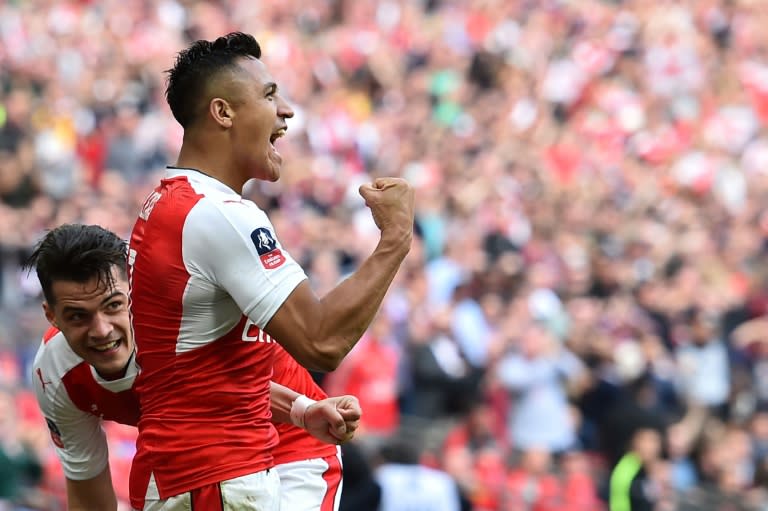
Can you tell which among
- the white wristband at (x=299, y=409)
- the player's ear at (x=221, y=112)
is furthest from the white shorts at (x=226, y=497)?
the player's ear at (x=221, y=112)

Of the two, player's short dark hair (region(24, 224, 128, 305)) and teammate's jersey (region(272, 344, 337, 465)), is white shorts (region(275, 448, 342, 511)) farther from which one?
player's short dark hair (region(24, 224, 128, 305))

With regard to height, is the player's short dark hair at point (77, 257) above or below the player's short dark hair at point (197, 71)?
below

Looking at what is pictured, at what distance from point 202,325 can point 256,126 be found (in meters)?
0.59

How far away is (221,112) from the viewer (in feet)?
13.1

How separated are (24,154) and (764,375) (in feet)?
Result: 23.1

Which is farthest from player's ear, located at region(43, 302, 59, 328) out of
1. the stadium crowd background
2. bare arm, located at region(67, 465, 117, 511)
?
the stadium crowd background

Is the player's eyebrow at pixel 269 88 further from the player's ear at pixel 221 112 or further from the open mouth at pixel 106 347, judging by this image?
the open mouth at pixel 106 347

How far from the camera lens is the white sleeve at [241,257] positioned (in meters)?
3.73

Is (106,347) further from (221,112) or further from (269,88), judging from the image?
(269,88)

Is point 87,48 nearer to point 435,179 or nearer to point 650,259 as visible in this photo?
point 435,179

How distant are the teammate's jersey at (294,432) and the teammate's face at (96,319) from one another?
0.56 m

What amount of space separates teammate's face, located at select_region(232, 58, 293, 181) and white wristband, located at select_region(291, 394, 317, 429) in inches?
30.0

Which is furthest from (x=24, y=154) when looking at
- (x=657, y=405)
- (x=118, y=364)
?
(x=118, y=364)

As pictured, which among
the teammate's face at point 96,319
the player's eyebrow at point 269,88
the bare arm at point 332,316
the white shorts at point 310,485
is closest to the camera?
the bare arm at point 332,316
